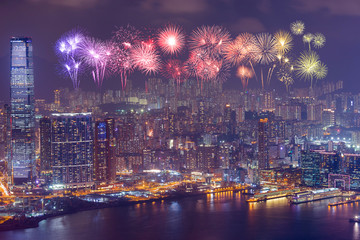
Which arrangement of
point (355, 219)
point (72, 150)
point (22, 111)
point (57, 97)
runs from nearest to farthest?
point (355, 219) < point (72, 150) < point (22, 111) < point (57, 97)

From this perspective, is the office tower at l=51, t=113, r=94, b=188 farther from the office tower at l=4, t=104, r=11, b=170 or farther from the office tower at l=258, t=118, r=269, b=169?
the office tower at l=258, t=118, r=269, b=169

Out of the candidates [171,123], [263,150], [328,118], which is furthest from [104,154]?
[328,118]

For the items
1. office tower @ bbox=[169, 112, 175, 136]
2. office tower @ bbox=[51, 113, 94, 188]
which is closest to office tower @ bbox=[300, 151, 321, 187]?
office tower @ bbox=[169, 112, 175, 136]

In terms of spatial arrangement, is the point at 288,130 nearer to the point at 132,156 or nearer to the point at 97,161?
the point at 132,156

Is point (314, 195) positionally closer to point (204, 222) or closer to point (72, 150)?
point (204, 222)

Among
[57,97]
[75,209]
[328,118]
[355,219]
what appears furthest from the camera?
[328,118]

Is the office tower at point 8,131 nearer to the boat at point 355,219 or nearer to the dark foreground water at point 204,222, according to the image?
the dark foreground water at point 204,222
